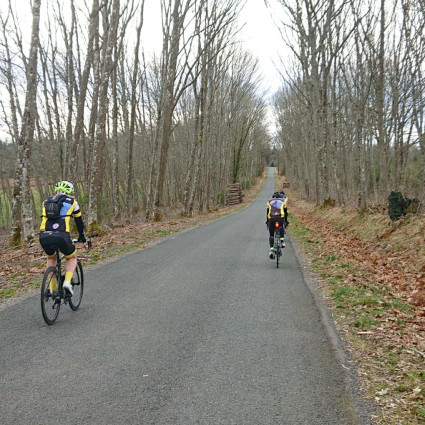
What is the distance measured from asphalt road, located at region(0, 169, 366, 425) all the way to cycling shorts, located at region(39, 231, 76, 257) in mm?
1059

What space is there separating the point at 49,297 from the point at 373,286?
606 cm

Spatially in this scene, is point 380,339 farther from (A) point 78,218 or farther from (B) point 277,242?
(B) point 277,242

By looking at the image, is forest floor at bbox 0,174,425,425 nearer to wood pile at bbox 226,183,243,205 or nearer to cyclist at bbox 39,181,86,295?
cyclist at bbox 39,181,86,295

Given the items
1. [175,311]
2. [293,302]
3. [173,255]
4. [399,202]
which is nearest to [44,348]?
[175,311]

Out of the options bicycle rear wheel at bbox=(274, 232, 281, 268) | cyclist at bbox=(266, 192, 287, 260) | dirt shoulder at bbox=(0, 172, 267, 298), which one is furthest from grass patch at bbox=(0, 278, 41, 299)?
cyclist at bbox=(266, 192, 287, 260)

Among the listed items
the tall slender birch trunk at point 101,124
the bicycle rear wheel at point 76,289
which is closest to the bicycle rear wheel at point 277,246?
the bicycle rear wheel at point 76,289

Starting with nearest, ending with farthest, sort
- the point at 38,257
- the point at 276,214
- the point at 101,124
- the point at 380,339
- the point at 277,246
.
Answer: the point at 380,339, the point at 277,246, the point at 276,214, the point at 38,257, the point at 101,124

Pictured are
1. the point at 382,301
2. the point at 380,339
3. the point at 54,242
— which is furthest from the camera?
the point at 382,301

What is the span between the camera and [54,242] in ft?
19.4

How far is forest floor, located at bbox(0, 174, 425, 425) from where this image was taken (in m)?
3.99

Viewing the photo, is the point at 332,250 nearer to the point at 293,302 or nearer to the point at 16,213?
the point at 293,302

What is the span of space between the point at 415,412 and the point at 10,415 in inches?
136

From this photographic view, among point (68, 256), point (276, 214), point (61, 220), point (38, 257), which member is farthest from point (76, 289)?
point (276, 214)

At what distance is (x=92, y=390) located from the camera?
3799mm
